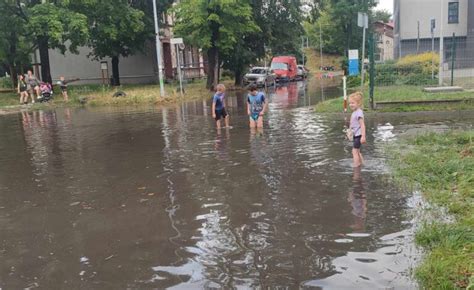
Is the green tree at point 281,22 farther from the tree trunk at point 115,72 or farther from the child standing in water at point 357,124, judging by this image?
the child standing in water at point 357,124

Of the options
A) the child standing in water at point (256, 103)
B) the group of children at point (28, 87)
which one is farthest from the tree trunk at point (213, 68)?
the child standing in water at point (256, 103)

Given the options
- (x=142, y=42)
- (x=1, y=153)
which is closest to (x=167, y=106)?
(x=1, y=153)

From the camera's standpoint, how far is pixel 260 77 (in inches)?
1569

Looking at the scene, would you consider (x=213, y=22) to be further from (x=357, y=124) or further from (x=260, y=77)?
(x=357, y=124)

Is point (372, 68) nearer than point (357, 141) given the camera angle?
No

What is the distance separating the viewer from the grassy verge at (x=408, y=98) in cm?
1599

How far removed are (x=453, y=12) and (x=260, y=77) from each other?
18.3 m

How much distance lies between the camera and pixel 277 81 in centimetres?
4603

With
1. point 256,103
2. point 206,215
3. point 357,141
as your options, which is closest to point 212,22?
point 256,103

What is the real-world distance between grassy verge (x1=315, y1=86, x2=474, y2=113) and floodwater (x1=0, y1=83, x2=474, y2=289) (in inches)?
143

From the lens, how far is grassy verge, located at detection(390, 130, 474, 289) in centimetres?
419

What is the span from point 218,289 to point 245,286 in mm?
233

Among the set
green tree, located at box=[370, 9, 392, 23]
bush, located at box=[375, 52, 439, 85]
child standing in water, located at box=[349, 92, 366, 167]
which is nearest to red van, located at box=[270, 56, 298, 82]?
bush, located at box=[375, 52, 439, 85]

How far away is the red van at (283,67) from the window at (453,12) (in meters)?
14.4
